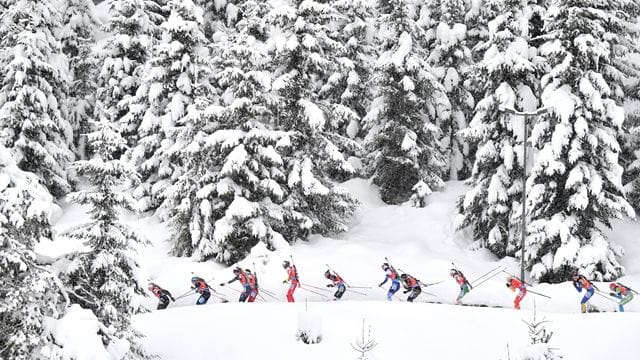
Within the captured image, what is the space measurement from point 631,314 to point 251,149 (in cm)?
1347

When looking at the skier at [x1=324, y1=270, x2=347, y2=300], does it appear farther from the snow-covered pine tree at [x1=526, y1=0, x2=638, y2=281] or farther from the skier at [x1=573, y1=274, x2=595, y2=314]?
the skier at [x1=573, y1=274, x2=595, y2=314]

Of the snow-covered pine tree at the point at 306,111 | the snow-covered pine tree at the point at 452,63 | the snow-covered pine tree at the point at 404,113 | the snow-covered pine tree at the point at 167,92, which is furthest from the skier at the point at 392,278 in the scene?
the snow-covered pine tree at the point at 452,63

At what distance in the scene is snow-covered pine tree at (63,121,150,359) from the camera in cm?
1091

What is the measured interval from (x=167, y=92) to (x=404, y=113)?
10742 millimetres

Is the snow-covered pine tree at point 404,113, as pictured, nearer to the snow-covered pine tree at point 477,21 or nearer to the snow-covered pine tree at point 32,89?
the snow-covered pine tree at point 477,21

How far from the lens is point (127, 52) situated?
93.8 ft

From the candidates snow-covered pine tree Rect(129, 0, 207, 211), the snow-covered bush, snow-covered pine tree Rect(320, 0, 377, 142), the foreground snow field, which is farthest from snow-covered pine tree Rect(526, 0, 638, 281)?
snow-covered pine tree Rect(129, 0, 207, 211)

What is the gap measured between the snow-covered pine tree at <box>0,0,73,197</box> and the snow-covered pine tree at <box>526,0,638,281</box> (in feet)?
63.8

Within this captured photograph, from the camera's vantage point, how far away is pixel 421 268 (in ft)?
75.1

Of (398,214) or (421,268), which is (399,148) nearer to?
(398,214)

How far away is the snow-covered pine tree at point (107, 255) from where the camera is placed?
10.9m

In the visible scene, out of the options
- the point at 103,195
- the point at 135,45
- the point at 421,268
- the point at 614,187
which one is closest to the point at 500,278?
the point at 421,268

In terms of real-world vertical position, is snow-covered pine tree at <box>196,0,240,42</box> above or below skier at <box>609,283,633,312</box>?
above

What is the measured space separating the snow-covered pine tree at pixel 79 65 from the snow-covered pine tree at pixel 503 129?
66.1ft
